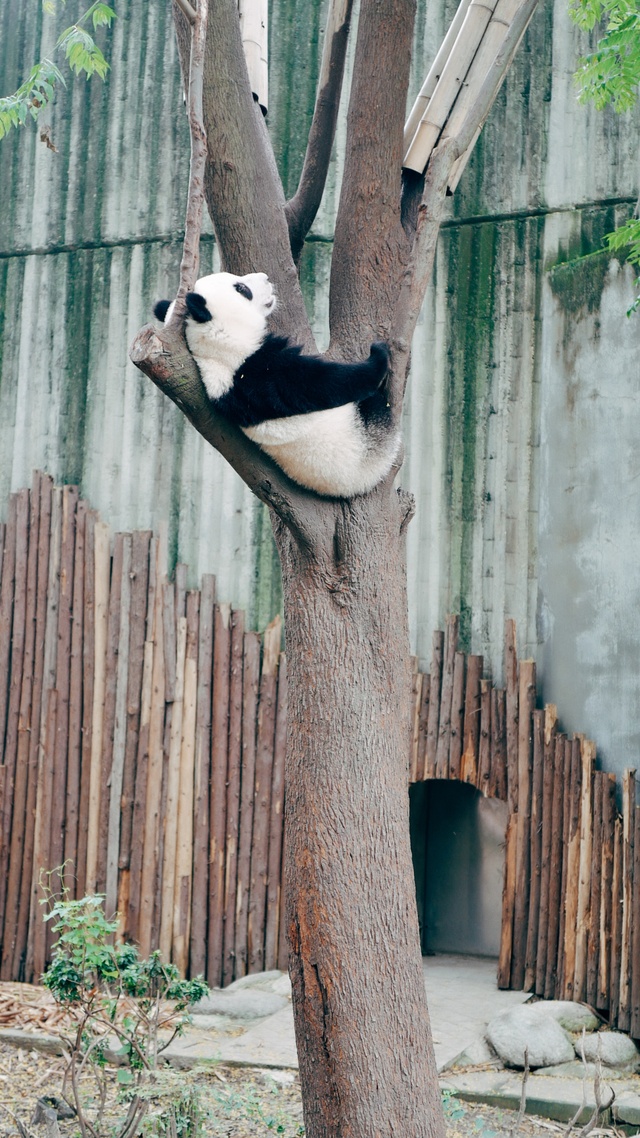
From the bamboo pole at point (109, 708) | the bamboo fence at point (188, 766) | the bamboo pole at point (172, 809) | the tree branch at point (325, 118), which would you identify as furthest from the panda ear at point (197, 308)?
the bamboo pole at point (109, 708)

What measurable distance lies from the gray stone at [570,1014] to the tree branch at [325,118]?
4203 mm

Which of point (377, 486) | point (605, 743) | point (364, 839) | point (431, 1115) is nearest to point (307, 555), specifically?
point (377, 486)

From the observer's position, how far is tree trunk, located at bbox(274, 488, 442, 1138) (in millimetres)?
3000

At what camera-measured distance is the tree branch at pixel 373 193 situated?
12.0 feet

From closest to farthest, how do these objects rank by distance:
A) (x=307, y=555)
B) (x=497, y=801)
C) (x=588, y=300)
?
1. (x=307, y=555)
2. (x=588, y=300)
3. (x=497, y=801)

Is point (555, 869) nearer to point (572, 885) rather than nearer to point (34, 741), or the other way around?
point (572, 885)

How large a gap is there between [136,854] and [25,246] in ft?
14.2

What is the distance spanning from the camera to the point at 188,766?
274 inches

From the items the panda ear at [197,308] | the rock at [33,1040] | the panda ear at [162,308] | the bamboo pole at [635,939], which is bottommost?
the rock at [33,1040]

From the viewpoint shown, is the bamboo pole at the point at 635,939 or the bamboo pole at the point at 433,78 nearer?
the bamboo pole at the point at 433,78

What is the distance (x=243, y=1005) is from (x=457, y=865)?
6.53ft

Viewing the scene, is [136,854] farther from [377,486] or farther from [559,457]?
[377,486]

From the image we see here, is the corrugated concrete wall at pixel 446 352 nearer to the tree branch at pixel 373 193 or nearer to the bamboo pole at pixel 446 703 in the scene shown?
the bamboo pole at pixel 446 703

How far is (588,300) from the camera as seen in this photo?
6.68 meters
